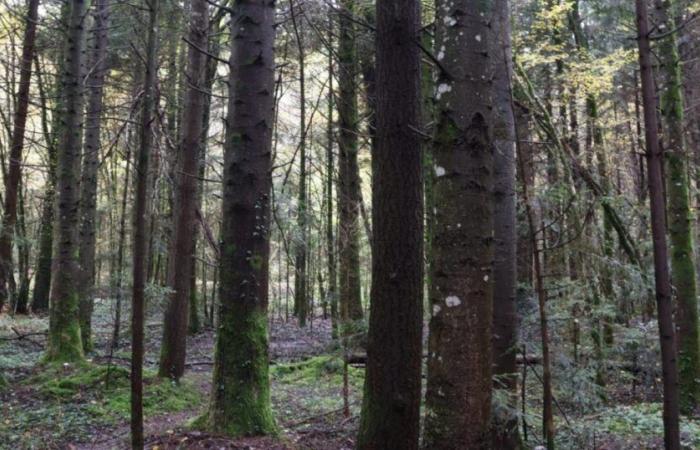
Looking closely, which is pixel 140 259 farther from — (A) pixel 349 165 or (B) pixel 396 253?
(A) pixel 349 165

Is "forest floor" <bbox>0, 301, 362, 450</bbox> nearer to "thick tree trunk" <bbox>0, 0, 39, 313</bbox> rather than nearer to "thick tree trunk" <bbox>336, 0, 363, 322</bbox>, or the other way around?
"thick tree trunk" <bbox>336, 0, 363, 322</bbox>

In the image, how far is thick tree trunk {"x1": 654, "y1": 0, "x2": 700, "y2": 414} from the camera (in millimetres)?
8508

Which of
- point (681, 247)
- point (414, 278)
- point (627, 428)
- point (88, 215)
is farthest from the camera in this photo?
point (88, 215)

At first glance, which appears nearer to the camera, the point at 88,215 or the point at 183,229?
the point at 183,229

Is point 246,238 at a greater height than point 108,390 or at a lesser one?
greater

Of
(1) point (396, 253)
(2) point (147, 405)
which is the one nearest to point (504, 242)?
(1) point (396, 253)

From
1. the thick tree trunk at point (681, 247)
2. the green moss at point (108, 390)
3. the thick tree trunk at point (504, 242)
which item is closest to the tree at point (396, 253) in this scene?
the thick tree trunk at point (504, 242)

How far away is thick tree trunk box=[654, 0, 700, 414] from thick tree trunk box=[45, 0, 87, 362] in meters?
9.40

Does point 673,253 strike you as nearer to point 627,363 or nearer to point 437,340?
point 627,363

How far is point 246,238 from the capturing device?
532 cm

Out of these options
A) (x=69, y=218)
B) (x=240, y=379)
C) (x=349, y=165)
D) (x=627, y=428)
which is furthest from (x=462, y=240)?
(x=349, y=165)

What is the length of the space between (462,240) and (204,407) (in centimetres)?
537

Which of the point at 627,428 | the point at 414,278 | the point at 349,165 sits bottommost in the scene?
the point at 627,428

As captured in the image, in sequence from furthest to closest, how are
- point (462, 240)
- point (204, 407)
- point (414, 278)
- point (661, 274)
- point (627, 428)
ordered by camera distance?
point (204, 407)
point (627, 428)
point (414, 278)
point (661, 274)
point (462, 240)
